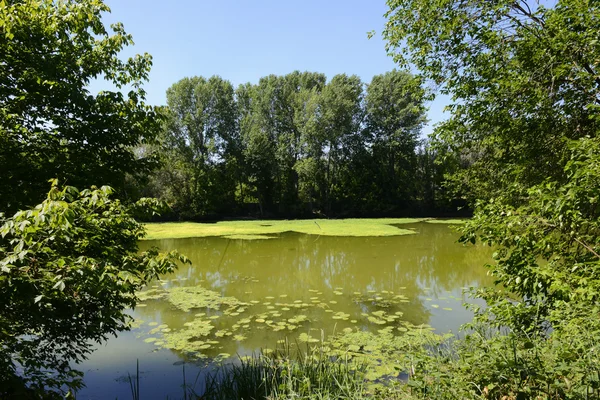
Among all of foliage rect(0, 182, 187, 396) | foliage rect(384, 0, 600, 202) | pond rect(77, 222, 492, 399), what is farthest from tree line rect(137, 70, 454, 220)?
foliage rect(0, 182, 187, 396)

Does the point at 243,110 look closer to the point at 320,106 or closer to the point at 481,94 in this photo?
the point at 320,106

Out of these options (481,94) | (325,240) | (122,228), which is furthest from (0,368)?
(325,240)

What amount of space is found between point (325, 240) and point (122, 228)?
14.1 m

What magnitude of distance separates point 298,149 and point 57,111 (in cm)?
2873

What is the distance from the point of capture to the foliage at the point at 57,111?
4.03 meters

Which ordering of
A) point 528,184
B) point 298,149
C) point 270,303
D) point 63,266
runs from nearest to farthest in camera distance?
1. point 63,266
2. point 528,184
3. point 270,303
4. point 298,149

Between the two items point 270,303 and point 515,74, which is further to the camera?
point 270,303

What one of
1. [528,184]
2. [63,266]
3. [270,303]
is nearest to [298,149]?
[270,303]

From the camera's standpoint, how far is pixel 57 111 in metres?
4.46

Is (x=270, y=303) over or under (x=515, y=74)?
under

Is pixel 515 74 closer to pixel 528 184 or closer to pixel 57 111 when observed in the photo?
pixel 528 184

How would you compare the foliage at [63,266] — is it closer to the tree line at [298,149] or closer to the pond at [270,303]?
the pond at [270,303]

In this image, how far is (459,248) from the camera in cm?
1501

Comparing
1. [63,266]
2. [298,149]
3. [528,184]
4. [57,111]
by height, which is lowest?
[63,266]
